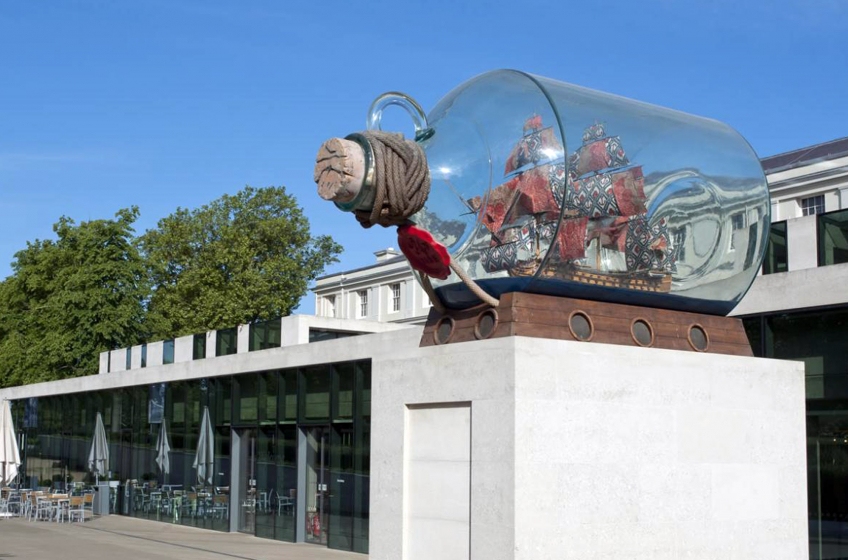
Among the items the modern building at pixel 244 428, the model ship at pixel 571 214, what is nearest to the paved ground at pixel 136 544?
the modern building at pixel 244 428

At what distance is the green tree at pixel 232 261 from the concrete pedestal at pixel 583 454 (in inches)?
1851

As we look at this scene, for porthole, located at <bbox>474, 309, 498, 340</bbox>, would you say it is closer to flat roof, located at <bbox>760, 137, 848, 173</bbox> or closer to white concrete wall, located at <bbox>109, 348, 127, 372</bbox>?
white concrete wall, located at <bbox>109, 348, 127, 372</bbox>

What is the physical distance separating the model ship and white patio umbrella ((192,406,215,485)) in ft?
77.3

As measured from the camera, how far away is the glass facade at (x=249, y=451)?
78.1 ft

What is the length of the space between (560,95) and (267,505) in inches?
850

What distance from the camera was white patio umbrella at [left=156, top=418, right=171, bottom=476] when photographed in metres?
31.3

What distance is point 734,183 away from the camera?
7312 mm

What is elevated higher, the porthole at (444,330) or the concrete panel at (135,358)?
the concrete panel at (135,358)

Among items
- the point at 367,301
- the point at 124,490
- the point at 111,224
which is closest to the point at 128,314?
the point at 111,224

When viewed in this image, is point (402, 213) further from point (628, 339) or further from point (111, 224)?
point (111, 224)

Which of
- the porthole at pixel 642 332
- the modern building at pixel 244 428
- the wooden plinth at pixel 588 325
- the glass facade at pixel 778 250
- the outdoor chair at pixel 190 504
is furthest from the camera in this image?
the outdoor chair at pixel 190 504

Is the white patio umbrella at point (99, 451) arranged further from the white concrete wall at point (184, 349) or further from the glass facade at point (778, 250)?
the glass facade at point (778, 250)

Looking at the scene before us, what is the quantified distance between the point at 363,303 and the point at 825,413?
60924 mm

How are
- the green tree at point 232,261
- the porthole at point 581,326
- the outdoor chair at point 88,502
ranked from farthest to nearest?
the green tree at point 232,261 < the outdoor chair at point 88,502 < the porthole at point 581,326
